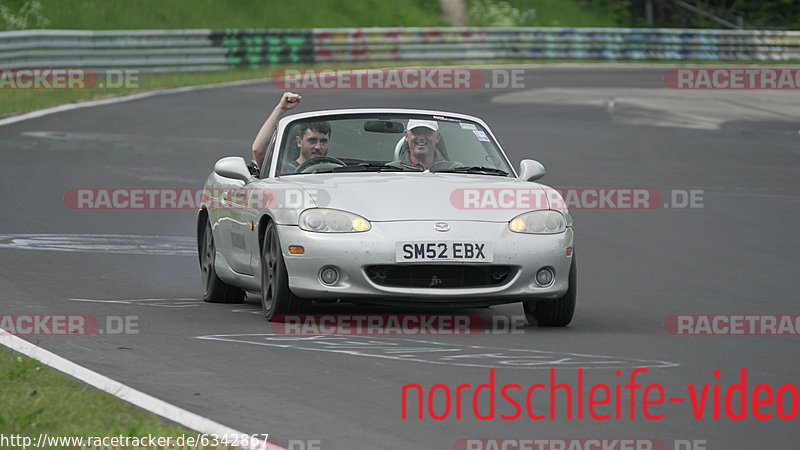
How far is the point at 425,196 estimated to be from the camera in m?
8.96

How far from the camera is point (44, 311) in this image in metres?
9.29

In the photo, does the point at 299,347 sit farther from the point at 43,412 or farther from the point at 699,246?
the point at 699,246

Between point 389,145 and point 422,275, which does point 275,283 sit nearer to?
point 422,275

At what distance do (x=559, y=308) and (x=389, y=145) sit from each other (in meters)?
1.85

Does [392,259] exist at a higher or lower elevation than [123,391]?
higher

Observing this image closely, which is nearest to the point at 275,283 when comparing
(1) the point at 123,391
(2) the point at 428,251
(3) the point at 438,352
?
(2) the point at 428,251

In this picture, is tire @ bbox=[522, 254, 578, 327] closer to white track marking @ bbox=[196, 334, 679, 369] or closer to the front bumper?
the front bumper

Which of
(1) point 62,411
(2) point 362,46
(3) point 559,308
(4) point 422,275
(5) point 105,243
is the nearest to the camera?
(1) point 62,411

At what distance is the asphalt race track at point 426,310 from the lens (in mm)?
6230

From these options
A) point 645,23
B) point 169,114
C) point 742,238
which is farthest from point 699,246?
point 645,23

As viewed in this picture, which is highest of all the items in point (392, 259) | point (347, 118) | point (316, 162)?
point (347, 118)

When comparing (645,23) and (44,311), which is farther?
(645,23)

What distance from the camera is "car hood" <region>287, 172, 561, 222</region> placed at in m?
8.77

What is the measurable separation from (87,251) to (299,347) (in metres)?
5.12
